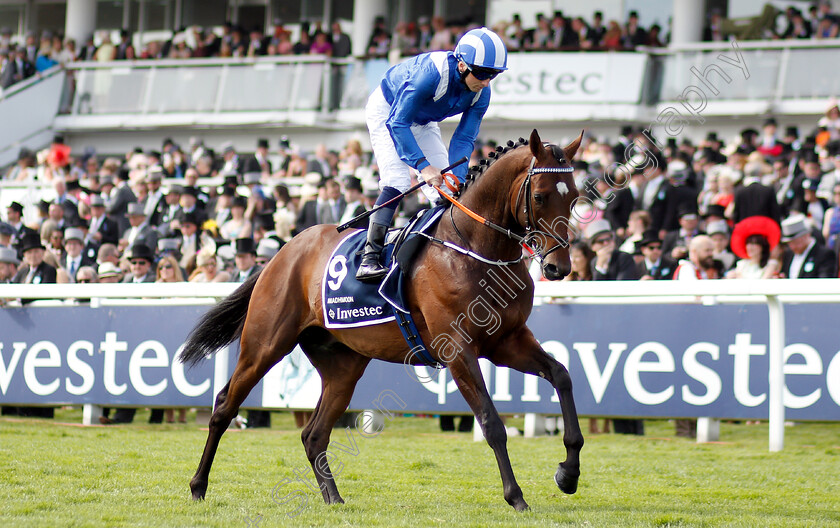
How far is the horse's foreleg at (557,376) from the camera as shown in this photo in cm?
510

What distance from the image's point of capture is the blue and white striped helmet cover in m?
5.52

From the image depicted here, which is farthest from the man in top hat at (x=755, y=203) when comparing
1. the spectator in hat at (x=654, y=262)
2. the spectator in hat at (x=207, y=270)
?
the spectator in hat at (x=207, y=270)

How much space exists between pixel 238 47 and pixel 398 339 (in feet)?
59.4

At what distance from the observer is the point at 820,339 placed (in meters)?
A: 7.57

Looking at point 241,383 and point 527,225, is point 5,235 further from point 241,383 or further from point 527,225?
point 527,225

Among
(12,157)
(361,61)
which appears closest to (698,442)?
(361,61)

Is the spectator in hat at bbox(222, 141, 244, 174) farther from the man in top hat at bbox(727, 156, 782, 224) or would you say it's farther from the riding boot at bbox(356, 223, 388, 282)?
the riding boot at bbox(356, 223, 388, 282)

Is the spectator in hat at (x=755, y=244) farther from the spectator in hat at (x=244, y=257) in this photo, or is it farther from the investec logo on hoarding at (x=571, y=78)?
the investec logo on hoarding at (x=571, y=78)

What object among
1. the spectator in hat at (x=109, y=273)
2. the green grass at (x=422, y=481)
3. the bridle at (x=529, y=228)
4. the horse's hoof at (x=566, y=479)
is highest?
the bridle at (x=529, y=228)

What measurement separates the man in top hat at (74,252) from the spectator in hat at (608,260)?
610 cm

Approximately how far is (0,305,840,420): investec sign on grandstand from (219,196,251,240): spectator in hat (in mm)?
3296

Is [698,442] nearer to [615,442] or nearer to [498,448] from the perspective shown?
[615,442]

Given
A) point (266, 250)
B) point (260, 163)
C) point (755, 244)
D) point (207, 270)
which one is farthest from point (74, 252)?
point (755, 244)

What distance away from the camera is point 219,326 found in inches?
266
